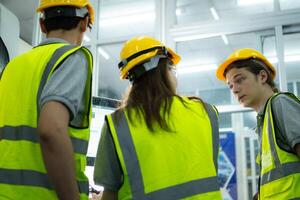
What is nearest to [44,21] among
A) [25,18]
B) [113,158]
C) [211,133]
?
[113,158]

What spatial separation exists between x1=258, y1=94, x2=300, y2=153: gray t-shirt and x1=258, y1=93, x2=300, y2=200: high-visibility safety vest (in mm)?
19

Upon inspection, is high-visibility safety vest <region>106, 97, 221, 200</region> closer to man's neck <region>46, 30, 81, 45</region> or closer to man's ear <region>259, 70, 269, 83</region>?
man's neck <region>46, 30, 81, 45</region>

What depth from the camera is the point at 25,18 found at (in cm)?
443

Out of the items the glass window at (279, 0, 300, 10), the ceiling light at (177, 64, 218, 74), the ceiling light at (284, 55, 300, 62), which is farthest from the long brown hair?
the ceiling light at (177, 64, 218, 74)

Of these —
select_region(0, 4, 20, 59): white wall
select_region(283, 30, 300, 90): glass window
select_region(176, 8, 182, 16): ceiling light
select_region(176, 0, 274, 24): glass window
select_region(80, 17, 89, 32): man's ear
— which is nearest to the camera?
select_region(80, 17, 89, 32): man's ear

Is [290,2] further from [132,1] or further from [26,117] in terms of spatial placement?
[26,117]

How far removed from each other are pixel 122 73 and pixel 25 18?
11.3 feet

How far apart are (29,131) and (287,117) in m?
1.01

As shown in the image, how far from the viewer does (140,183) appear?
3.75 ft

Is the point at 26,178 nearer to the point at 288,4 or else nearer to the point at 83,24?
Answer: the point at 83,24

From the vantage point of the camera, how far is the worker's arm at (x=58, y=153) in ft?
3.43

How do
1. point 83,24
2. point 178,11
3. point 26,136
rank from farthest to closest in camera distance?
point 178,11 → point 83,24 → point 26,136

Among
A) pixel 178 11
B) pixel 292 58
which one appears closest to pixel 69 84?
pixel 178 11

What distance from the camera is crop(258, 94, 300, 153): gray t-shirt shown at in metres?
1.45
